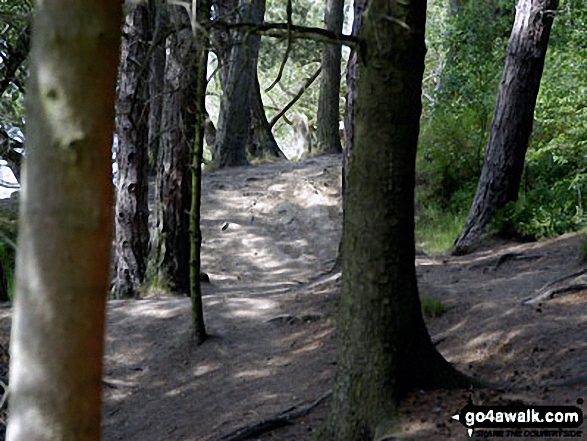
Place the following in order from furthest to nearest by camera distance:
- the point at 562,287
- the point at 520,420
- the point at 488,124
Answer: the point at 488,124 < the point at 562,287 < the point at 520,420

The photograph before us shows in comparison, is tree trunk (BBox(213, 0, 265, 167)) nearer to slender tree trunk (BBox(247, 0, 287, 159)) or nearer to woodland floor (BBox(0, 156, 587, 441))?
slender tree trunk (BBox(247, 0, 287, 159))

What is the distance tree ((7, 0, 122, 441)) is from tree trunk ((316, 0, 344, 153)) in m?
20.2

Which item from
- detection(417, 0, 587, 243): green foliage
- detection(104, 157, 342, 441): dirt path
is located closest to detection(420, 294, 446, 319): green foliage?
detection(104, 157, 342, 441): dirt path

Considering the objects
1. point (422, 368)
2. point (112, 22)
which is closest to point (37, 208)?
point (112, 22)

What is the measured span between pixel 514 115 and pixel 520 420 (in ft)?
26.1

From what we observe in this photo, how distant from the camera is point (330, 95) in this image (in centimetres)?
2264

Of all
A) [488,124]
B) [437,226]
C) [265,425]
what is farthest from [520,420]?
[488,124]

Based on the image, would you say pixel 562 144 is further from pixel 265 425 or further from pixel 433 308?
pixel 265 425

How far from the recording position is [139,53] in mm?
11930

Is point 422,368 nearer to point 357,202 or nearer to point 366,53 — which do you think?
point 357,202

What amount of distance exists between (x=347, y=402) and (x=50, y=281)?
3.39 metres

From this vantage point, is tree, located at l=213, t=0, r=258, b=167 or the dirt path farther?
tree, located at l=213, t=0, r=258, b=167

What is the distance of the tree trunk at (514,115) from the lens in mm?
12266

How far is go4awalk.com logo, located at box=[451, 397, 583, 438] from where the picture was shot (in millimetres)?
5152
